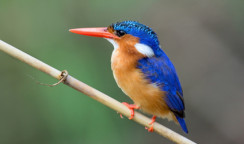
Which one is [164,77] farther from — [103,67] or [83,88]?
[103,67]

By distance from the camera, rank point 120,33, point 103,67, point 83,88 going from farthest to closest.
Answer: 1. point 103,67
2. point 120,33
3. point 83,88

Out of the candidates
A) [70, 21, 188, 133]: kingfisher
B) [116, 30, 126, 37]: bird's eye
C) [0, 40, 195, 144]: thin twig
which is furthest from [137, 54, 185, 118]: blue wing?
[0, 40, 195, 144]: thin twig

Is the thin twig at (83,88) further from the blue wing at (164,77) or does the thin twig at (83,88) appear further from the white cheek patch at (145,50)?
the white cheek patch at (145,50)

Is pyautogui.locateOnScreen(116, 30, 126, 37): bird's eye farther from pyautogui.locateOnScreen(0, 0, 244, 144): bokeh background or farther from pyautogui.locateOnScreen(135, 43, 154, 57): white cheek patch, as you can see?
pyautogui.locateOnScreen(0, 0, 244, 144): bokeh background

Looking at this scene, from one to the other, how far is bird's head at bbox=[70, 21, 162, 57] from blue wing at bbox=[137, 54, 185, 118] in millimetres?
56

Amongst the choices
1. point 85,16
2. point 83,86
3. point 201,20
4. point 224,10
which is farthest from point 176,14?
point 83,86

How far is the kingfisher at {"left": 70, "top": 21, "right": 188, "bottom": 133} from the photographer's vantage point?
2.55 metres

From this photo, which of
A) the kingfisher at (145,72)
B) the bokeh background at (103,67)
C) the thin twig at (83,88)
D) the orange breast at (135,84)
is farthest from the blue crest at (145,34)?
the bokeh background at (103,67)

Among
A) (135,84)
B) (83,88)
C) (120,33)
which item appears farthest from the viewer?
(120,33)

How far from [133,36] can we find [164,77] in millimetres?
355

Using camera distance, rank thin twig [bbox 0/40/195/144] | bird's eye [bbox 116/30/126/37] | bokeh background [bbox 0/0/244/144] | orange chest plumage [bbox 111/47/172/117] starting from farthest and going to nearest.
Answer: bokeh background [bbox 0/0/244/144] < bird's eye [bbox 116/30/126/37] < orange chest plumage [bbox 111/47/172/117] < thin twig [bbox 0/40/195/144]

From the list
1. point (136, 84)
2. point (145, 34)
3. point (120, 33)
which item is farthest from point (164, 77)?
point (120, 33)

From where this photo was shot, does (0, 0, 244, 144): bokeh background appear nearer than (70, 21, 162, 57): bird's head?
No

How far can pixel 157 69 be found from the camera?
258cm
